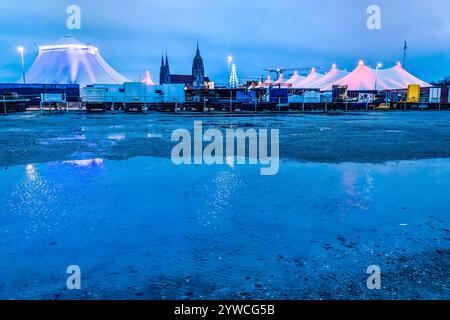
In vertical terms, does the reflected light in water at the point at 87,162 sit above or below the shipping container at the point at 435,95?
below

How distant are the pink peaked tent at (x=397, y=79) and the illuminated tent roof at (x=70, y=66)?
36.4 metres

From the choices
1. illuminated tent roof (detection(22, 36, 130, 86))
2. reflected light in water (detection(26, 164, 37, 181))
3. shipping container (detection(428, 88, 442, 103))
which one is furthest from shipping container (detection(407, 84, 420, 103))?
reflected light in water (detection(26, 164, 37, 181))

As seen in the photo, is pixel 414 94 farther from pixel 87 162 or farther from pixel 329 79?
pixel 87 162

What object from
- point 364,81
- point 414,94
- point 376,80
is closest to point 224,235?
point 414,94

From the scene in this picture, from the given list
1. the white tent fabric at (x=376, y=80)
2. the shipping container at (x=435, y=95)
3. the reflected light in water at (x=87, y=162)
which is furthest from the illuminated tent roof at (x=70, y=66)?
the reflected light in water at (x=87, y=162)

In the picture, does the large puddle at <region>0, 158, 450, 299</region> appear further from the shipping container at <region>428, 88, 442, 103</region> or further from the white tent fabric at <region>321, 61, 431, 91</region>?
the white tent fabric at <region>321, 61, 431, 91</region>

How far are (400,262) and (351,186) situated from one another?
9.06ft

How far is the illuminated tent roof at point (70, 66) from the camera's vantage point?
149 feet

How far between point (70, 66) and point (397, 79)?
148ft

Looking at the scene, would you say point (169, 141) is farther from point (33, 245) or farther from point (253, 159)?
point (33, 245)

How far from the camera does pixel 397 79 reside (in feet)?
185

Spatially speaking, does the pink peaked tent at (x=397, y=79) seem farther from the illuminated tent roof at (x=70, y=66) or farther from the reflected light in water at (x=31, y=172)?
the reflected light in water at (x=31, y=172)

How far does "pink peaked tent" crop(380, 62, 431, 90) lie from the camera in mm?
54250

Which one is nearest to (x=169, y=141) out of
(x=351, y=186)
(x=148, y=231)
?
(x=351, y=186)
